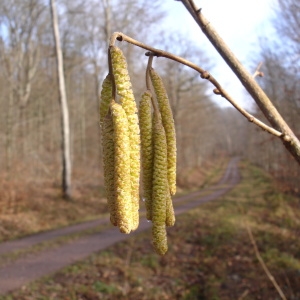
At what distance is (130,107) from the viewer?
41.9 inches

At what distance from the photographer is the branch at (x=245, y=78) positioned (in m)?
1.16

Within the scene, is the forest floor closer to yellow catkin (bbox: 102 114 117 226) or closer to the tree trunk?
the tree trunk

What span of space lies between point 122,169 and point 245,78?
49 centimetres

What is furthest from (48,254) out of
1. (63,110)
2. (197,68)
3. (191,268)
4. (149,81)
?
(197,68)

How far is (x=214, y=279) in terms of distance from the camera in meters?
9.30

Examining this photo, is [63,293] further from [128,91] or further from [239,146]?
[239,146]

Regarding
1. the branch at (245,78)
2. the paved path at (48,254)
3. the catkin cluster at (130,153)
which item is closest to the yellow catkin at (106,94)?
the catkin cluster at (130,153)

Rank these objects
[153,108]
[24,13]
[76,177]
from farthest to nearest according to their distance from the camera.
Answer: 1. [76,177]
2. [24,13]
3. [153,108]

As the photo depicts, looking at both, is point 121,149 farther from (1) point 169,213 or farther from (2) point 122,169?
(1) point 169,213

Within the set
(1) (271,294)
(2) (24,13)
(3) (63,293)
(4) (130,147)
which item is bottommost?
(1) (271,294)

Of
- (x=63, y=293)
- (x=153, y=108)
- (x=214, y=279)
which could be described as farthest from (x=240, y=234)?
(x=153, y=108)

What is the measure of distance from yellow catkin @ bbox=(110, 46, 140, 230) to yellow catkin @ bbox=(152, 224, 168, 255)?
0.37ft

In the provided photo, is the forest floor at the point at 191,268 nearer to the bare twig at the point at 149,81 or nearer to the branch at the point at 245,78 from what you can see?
the branch at the point at 245,78

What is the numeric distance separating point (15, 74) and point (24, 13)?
11.9ft
